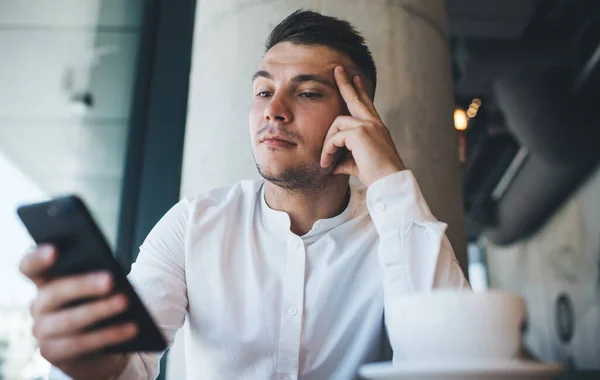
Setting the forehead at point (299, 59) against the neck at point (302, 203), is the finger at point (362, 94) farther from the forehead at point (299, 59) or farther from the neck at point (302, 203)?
the neck at point (302, 203)

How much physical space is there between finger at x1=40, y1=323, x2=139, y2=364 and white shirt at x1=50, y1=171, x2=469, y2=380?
34cm

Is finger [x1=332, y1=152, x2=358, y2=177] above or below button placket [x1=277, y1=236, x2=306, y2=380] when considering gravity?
above

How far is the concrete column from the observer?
178 centimetres

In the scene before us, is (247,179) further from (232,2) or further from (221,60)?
(232,2)

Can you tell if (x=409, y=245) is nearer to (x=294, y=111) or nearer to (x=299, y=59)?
(x=294, y=111)

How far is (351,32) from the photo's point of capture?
1655 mm

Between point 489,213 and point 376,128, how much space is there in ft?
28.5

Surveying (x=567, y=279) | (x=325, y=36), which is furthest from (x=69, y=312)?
(x=567, y=279)

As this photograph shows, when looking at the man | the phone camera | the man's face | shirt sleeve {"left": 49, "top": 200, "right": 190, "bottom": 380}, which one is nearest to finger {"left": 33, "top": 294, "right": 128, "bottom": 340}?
the phone camera

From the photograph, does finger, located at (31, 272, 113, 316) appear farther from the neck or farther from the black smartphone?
the neck

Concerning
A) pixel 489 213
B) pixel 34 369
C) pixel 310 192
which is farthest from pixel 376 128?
pixel 489 213

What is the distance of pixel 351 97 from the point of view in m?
1.45

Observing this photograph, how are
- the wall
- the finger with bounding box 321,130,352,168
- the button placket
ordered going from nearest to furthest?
1. the button placket
2. the finger with bounding box 321,130,352,168
3. the wall

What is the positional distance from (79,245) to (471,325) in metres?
0.51
